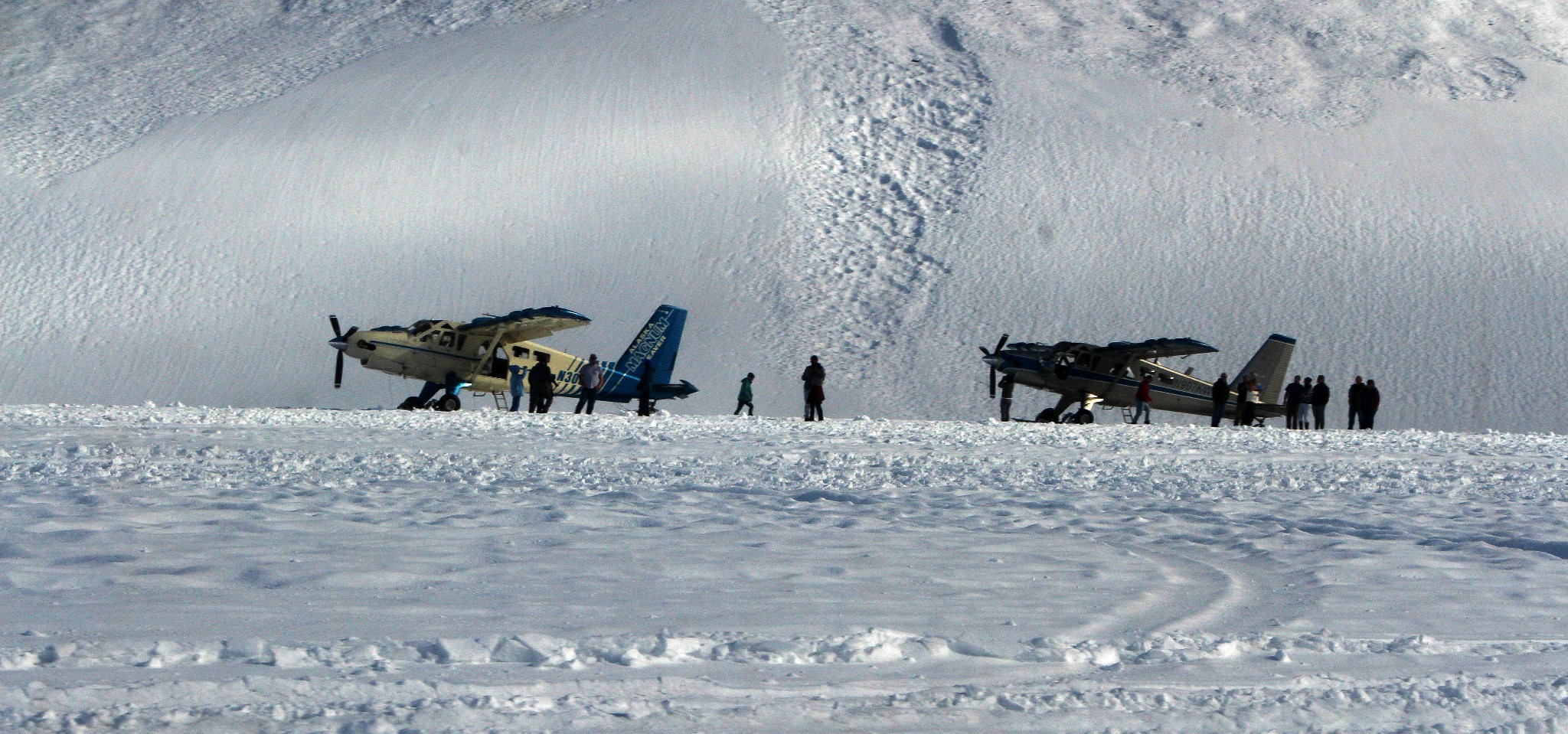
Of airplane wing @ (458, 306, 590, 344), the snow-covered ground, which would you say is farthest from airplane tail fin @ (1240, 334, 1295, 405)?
airplane wing @ (458, 306, 590, 344)

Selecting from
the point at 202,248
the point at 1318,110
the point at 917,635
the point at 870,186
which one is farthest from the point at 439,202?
the point at 917,635

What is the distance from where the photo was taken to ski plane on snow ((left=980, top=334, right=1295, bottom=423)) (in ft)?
83.9

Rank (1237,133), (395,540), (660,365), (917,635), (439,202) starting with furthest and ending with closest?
(1237,133), (439,202), (660,365), (395,540), (917,635)

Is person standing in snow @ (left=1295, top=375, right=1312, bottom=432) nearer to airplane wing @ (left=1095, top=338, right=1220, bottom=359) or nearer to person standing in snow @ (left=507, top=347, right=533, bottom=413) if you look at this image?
airplane wing @ (left=1095, top=338, right=1220, bottom=359)

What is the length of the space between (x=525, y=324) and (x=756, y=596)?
63.1 ft

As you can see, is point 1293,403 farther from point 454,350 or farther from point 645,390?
point 454,350

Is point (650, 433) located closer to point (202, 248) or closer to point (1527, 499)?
point (1527, 499)

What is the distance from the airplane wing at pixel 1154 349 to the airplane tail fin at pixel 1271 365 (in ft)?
11.1

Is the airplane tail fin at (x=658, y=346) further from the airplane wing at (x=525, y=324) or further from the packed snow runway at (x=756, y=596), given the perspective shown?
the packed snow runway at (x=756, y=596)

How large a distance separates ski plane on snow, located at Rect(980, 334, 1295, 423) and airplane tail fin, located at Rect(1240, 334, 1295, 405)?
1.16m

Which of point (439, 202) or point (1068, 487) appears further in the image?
point (439, 202)

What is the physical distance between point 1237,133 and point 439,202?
24740 millimetres

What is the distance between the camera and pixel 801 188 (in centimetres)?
4022

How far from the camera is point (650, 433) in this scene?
14.8 meters
